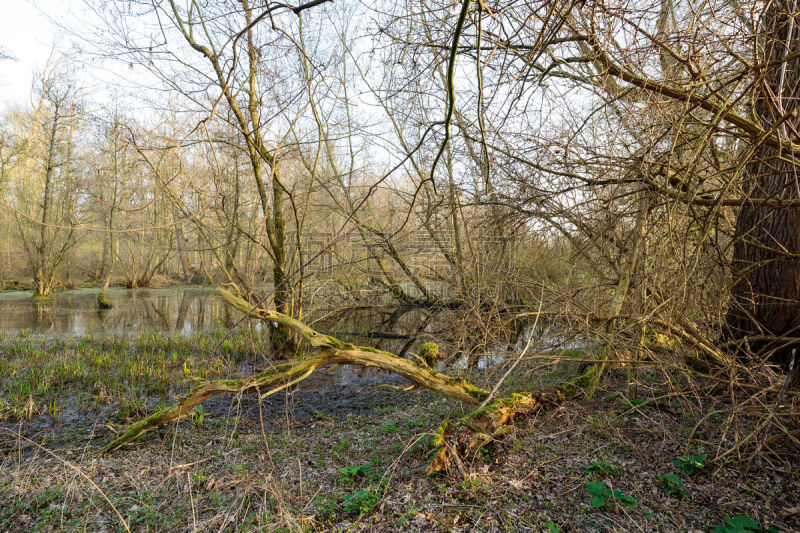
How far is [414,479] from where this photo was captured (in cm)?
288

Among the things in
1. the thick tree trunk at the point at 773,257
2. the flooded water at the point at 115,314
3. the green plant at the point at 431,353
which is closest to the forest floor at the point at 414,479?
the thick tree trunk at the point at 773,257

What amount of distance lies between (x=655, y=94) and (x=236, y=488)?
4.22 meters

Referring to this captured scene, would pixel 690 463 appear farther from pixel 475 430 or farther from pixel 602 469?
pixel 475 430

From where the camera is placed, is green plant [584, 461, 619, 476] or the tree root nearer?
green plant [584, 461, 619, 476]

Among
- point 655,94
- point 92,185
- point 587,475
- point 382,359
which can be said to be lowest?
point 587,475

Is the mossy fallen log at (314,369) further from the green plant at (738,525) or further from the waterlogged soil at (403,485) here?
the green plant at (738,525)

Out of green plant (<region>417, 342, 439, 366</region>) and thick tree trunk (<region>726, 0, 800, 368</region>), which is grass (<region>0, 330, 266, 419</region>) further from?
thick tree trunk (<region>726, 0, 800, 368</region>)

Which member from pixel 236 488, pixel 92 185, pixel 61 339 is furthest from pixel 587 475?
pixel 92 185

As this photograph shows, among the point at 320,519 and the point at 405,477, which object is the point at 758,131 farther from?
the point at 320,519

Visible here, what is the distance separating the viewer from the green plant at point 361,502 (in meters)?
2.59

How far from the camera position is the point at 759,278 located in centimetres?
362

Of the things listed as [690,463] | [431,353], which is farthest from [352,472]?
[431,353]

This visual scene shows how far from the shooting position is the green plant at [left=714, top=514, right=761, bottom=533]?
6.72ft

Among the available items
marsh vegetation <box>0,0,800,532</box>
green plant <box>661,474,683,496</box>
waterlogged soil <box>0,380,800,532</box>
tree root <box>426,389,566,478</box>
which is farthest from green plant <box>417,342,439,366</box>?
green plant <box>661,474,683,496</box>
